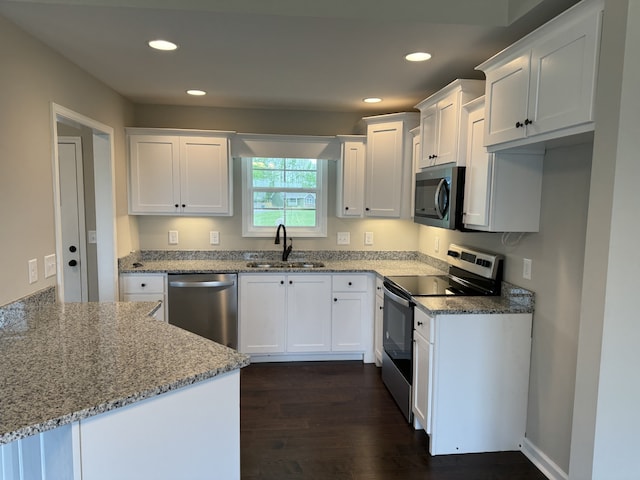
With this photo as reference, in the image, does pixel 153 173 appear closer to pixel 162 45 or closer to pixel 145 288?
pixel 145 288

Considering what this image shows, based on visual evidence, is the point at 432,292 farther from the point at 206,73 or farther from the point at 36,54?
the point at 36,54

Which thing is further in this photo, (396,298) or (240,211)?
(240,211)

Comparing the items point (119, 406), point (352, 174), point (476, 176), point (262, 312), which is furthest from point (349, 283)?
point (119, 406)

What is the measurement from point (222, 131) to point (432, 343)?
269 centimetres

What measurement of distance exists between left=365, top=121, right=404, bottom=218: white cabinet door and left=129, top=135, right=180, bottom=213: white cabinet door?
1.78 m

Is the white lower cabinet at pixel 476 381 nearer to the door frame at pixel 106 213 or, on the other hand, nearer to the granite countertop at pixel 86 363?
the granite countertop at pixel 86 363

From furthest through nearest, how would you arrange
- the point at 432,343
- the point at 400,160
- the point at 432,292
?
the point at 400,160, the point at 432,292, the point at 432,343

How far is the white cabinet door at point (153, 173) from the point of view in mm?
3883

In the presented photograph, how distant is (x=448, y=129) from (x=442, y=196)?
46 centimetres

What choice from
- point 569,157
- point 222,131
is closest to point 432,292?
point 569,157

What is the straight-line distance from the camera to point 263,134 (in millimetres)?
4129

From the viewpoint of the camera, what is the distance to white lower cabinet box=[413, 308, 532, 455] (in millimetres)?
2518

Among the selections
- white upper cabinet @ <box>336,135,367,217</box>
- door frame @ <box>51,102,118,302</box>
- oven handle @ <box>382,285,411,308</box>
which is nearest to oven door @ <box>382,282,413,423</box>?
oven handle @ <box>382,285,411,308</box>

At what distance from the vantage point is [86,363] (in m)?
1.60
